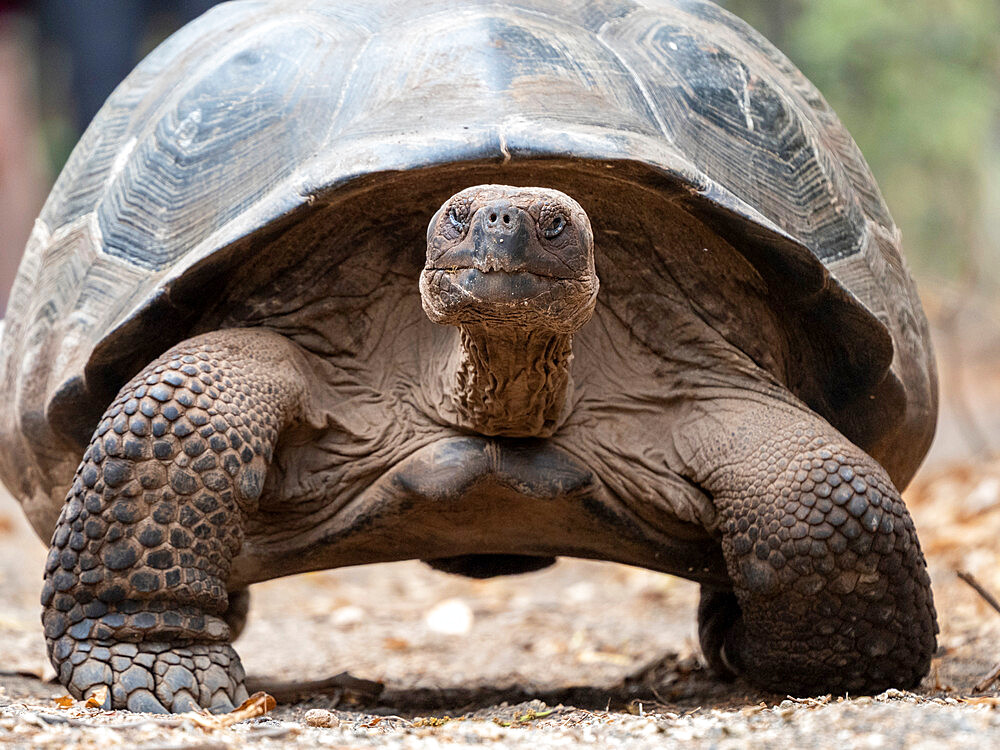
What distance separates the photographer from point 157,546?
2836mm

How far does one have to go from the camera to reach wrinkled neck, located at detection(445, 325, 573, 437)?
2873 mm

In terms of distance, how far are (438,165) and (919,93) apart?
12.2m

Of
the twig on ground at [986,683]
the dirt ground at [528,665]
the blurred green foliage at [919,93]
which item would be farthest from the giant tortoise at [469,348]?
the blurred green foliage at [919,93]

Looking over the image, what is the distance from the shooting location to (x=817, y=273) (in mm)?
3250

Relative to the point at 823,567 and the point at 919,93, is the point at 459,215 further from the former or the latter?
the point at 919,93

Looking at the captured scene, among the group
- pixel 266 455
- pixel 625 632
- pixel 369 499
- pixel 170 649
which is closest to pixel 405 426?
pixel 369 499

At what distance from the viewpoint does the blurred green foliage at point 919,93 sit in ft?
41.0

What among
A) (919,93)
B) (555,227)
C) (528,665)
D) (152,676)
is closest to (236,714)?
(152,676)

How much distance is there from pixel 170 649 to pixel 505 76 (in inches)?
60.8

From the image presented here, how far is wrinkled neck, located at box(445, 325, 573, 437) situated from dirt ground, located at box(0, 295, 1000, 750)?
0.65 m

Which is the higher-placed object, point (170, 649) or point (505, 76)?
point (505, 76)

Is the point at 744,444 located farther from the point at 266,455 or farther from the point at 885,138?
the point at 885,138

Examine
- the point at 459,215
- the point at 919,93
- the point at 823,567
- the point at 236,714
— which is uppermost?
the point at 919,93

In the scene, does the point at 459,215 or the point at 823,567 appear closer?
the point at 459,215
